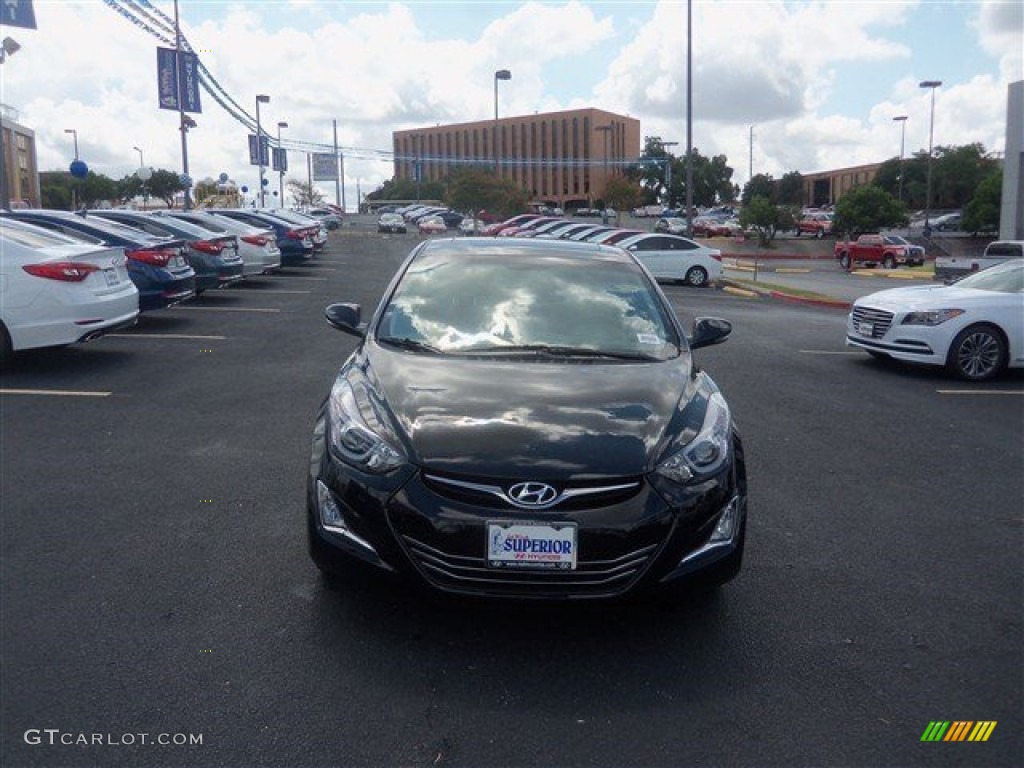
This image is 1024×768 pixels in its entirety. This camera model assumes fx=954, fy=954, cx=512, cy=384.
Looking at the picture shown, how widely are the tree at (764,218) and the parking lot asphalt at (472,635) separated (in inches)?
1892

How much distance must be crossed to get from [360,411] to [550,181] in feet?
427

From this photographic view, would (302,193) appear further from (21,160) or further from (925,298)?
(925,298)

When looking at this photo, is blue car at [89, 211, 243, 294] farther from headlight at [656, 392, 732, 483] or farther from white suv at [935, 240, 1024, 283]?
white suv at [935, 240, 1024, 283]

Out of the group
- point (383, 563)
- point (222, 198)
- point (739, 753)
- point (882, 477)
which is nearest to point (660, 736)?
point (739, 753)

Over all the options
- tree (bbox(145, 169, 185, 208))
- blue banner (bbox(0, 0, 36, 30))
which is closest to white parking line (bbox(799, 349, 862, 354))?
blue banner (bbox(0, 0, 36, 30))

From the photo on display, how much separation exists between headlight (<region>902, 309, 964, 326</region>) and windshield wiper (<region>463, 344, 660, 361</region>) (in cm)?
724

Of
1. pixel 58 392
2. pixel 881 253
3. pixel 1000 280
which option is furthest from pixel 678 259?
pixel 58 392

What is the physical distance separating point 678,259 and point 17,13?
17.6m

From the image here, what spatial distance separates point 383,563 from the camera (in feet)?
12.3

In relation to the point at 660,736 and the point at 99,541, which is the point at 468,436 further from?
the point at 99,541

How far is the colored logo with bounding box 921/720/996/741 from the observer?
131 inches

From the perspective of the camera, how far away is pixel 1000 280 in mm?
11422

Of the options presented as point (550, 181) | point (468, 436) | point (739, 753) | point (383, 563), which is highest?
point (550, 181)

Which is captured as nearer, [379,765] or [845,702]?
[379,765]
